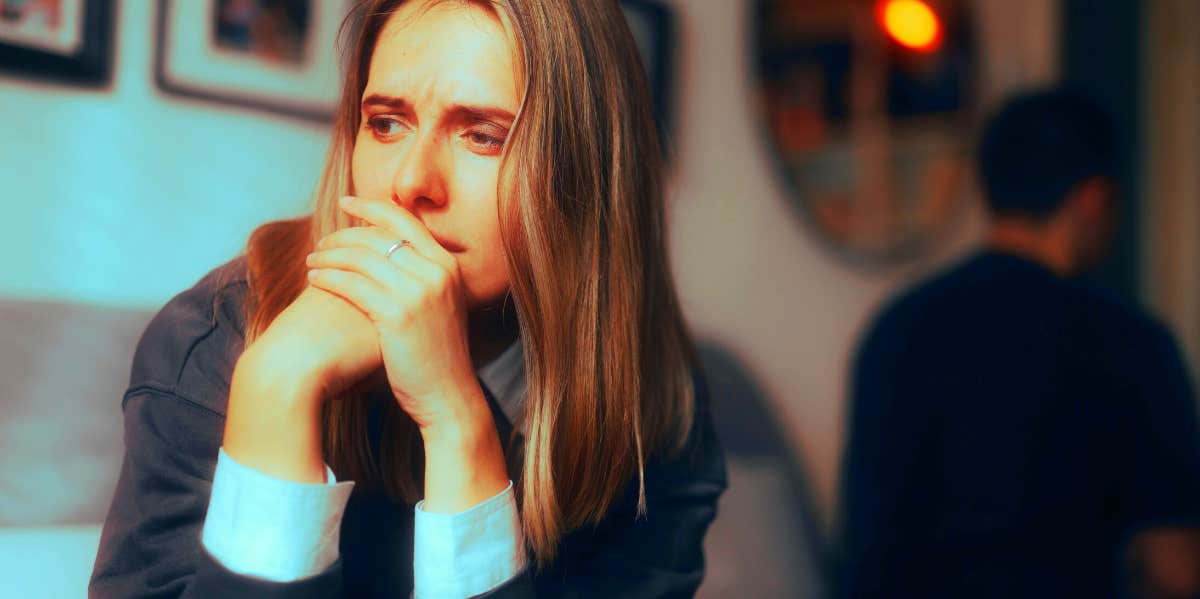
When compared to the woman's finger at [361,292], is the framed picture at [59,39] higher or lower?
higher

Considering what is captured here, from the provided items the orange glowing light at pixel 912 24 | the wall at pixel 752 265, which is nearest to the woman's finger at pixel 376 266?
the wall at pixel 752 265

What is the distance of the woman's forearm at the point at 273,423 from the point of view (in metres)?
0.67

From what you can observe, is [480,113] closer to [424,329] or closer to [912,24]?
[424,329]

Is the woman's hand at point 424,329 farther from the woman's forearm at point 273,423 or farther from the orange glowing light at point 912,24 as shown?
the orange glowing light at point 912,24

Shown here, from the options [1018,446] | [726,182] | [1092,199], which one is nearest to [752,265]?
[726,182]

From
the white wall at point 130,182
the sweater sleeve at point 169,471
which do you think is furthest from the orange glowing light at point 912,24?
the sweater sleeve at point 169,471

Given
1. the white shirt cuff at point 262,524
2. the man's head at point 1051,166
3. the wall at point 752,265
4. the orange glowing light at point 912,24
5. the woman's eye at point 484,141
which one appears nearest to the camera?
the white shirt cuff at point 262,524

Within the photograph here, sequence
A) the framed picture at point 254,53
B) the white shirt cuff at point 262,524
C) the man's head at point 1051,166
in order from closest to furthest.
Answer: the white shirt cuff at point 262,524 < the framed picture at point 254,53 < the man's head at point 1051,166

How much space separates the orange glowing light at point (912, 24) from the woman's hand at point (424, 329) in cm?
147

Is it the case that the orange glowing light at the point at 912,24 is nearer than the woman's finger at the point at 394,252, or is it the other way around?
the woman's finger at the point at 394,252

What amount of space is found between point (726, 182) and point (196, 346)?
0.99m

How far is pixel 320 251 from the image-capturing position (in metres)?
0.74

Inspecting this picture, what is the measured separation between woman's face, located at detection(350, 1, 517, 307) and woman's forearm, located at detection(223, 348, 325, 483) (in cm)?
16

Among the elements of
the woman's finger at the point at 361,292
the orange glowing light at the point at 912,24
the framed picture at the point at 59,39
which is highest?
the orange glowing light at the point at 912,24
